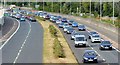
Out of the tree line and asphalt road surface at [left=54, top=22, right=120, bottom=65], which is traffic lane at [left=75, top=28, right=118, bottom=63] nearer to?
asphalt road surface at [left=54, top=22, right=120, bottom=65]

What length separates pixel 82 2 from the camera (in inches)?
6496

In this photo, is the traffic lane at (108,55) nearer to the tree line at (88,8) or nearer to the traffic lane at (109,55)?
the traffic lane at (109,55)

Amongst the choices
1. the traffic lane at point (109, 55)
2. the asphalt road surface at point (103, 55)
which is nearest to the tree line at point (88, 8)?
the asphalt road surface at point (103, 55)

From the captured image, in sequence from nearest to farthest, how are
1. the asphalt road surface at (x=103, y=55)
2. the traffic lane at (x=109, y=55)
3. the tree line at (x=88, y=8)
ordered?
the asphalt road surface at (x=103, y=55) → the traffic lane at (x=109, y=55) → the tree line at (x=88, y=8)

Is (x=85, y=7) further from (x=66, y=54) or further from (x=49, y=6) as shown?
(x=66, y=54)

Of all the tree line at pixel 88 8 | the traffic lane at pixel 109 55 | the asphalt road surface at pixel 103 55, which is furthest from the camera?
the tree line at pixel 88 8

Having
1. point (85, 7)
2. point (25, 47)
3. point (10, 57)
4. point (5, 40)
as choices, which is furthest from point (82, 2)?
point (10, 57)

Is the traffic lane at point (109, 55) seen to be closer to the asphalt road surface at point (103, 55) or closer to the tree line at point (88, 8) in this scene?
the asphalt road surface at point (103, 55)

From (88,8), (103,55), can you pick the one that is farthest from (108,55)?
(88,8)

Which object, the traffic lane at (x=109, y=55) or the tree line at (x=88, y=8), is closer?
the traffic lane at (x=109, y=55)

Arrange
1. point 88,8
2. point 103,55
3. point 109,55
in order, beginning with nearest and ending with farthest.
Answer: point 109,55 → point 103,55 → point 88,8

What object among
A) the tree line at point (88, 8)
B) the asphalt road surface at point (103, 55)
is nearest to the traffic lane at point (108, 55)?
the asphalt road surface at point (103, 55)

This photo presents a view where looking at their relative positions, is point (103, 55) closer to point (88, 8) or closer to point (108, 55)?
point (108, 55)

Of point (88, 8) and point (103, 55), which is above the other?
point (88, 8)
